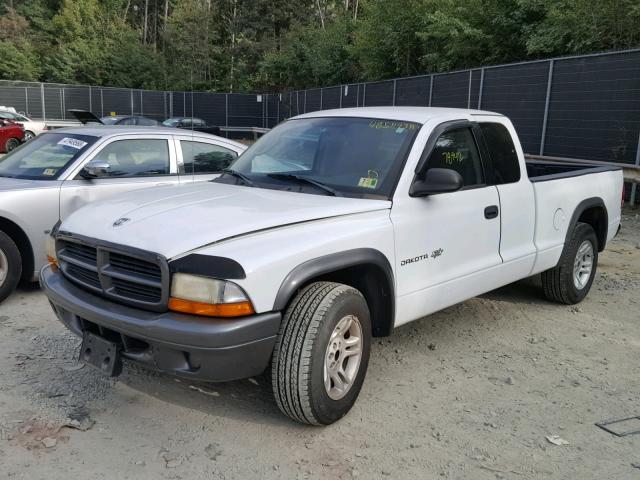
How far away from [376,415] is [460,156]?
A: 198cm

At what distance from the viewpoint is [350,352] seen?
3375 millimetres

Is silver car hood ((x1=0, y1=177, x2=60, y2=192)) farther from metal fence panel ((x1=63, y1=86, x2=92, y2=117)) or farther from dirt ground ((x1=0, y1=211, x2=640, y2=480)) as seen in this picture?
metal fence panel ((x1=63, y1=86, x2=92, y2=117))

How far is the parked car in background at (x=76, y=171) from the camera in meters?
5.24

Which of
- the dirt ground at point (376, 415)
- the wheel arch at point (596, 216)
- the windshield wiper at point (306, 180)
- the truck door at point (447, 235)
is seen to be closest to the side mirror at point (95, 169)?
the dirt ground at point (376, 415)

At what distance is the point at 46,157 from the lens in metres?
5.87

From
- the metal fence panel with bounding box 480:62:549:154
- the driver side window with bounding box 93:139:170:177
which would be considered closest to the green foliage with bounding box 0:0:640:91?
the metal fence panel with bounding box 480:62:549:154

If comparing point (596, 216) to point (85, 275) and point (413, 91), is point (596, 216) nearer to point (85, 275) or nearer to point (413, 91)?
point (85, 275)

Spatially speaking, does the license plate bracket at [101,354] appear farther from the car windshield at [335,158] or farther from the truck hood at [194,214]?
the car windshield at [335,158]

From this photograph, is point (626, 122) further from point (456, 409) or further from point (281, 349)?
point (281, 349)

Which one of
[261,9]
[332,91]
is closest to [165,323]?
[332,91]

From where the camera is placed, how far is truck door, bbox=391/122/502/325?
3699 millimetres

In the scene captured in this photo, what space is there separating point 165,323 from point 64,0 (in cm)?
7336

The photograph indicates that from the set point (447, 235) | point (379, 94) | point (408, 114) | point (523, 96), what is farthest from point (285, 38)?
point (447, 235)

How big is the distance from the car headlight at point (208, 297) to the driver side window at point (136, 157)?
3.45 m
